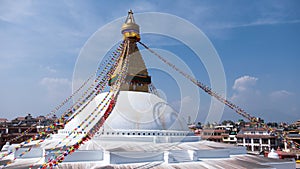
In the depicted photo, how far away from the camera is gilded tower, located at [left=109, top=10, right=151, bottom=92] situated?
12.5 metres

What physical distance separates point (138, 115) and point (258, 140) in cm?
2333

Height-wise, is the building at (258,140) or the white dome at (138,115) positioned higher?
the white dome at (138,115)

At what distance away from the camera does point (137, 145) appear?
8.84 m

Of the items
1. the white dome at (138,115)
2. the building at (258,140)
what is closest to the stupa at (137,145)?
the white dome at (138,115)

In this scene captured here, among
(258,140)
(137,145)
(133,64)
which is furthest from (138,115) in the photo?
(258,140)

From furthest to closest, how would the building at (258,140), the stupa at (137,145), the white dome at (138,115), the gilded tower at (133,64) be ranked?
1. the building at (258,140)
2. the gilded tower at (133,64)
3. the white dome at (138,115)
4. the stupa at (137,145)

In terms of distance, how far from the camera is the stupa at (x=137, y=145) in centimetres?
785

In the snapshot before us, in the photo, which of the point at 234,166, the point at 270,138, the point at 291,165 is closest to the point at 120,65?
the point at 234,166

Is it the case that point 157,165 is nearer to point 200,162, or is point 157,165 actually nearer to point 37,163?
point 200,162

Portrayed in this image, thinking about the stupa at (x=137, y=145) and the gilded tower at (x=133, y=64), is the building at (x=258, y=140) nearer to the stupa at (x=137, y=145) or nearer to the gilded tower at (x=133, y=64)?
the stupa at (x=137, y=145)

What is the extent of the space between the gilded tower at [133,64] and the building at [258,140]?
20394 millimetres

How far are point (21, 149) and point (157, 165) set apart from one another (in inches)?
214

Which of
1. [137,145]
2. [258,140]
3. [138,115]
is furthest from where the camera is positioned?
[258,140]

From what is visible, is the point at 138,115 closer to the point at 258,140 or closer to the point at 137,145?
the point at 137,145
